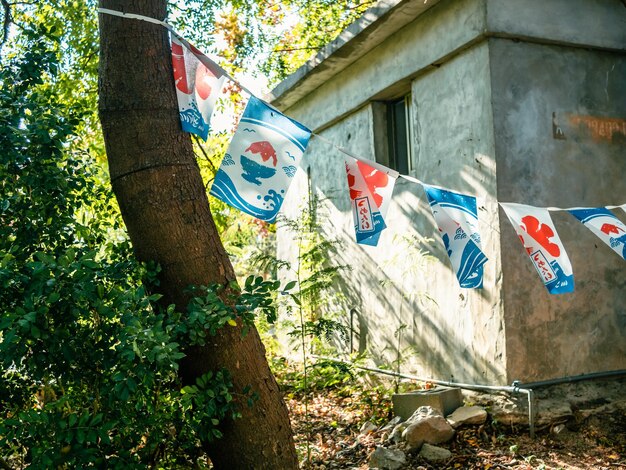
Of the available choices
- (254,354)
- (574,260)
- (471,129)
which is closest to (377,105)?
(471,129)

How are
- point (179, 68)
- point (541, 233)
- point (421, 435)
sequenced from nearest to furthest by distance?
point (179, 68) < point (541, 233) < point (421, 435)

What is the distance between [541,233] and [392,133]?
3.17m

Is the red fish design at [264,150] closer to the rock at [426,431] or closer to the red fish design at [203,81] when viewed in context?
the red fish design at [203,81]

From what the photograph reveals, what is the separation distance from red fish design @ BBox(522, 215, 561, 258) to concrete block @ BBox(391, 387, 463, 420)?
5.90 ft

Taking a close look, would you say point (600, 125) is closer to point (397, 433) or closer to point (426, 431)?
point (426, 431)

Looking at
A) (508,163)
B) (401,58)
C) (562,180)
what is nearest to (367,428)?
(508,163)

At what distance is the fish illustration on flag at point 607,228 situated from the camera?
533 centimetres

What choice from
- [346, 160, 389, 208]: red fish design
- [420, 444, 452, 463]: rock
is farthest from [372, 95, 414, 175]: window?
[420, 444, 452, 463]: rock

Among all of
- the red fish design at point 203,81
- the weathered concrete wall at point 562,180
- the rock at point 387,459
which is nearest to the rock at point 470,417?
the weathered concrete wall at point 562,180

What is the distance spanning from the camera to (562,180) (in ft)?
20.7

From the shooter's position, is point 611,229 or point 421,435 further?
point 421,435

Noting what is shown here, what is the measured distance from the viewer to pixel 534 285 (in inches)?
240

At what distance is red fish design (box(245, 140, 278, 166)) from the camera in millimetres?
4719

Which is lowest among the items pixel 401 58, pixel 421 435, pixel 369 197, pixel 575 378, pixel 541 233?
pixel 421 435
